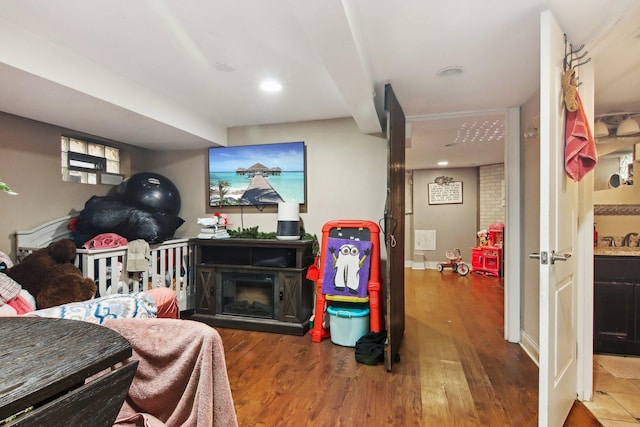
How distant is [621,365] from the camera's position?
2.42m

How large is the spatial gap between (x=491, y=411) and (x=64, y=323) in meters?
2.21

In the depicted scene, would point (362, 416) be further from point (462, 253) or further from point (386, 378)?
point (462, 253)

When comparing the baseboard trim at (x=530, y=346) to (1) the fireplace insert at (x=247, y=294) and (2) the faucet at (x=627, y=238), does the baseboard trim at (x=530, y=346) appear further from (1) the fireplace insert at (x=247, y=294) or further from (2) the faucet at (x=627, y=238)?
(1) the fireplace insert at (x=247, y=294)

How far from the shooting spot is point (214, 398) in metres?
0.89

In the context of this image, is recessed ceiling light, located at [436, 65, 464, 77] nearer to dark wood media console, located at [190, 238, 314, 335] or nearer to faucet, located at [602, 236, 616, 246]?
dark wood media console, located at [190, 238, 314, 335]

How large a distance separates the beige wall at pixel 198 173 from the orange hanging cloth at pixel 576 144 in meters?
1.71

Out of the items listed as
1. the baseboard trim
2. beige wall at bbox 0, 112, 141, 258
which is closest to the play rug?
the baseboard trim

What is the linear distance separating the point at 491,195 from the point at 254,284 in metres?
5.29

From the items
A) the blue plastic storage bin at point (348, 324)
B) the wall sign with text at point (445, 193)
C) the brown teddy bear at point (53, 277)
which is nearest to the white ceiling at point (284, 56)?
the brown teddy bear at point (53, 277)

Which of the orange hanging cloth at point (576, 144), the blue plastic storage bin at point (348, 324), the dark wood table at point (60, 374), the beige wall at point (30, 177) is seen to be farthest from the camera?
the blue plastic storage bin at point (348, 324)

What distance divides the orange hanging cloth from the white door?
0.04 meters

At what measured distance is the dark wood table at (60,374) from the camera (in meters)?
0.52

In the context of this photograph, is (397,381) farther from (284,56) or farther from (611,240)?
(611,240)

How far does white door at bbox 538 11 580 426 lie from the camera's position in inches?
56.9
